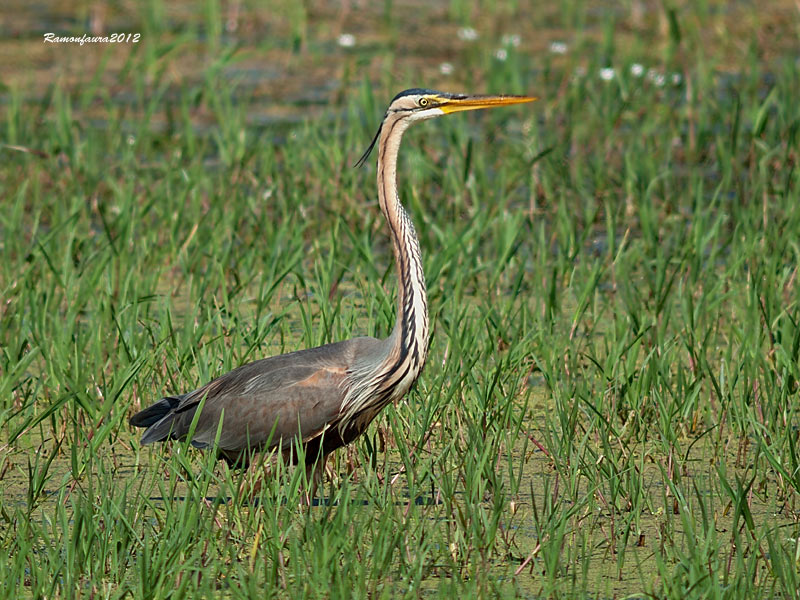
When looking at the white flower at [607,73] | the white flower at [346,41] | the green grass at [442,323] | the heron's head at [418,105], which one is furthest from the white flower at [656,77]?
the heron's head at [418,105]

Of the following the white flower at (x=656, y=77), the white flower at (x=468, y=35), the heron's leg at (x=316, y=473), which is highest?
the white flower at (x=468, y=35)

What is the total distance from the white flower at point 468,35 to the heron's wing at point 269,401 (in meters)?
7.91

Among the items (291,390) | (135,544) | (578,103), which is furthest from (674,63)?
(135,544)

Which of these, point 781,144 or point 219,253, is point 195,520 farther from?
point 781,144

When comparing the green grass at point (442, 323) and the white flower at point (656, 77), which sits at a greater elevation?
the white flower at point (656, 77)

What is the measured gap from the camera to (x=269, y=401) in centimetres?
486

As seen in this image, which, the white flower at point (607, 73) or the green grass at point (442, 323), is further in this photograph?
the white flower at point (607, 73)

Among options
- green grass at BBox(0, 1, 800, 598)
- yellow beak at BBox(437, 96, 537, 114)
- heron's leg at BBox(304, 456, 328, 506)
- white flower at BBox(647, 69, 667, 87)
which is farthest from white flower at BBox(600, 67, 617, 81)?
heron's leg at BBox(304, 456, 328, 506)

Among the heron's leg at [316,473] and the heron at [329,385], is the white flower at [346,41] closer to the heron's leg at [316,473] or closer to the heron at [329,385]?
the heron at [329,385]

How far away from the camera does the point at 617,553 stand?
172 inches

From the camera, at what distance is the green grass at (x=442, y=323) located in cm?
421

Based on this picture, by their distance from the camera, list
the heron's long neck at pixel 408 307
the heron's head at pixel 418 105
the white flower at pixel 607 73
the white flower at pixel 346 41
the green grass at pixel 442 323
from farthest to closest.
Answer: the white flower at pixel 346 41
the white flower at pixel 607 73
the heron's head at pixel 418 105
the heron's long neck at pixel 408 307
the green grass at pixel 442 323

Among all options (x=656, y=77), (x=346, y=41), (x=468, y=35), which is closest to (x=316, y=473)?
(x=656, y=77)

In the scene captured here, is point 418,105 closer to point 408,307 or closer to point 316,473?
point 408,307
